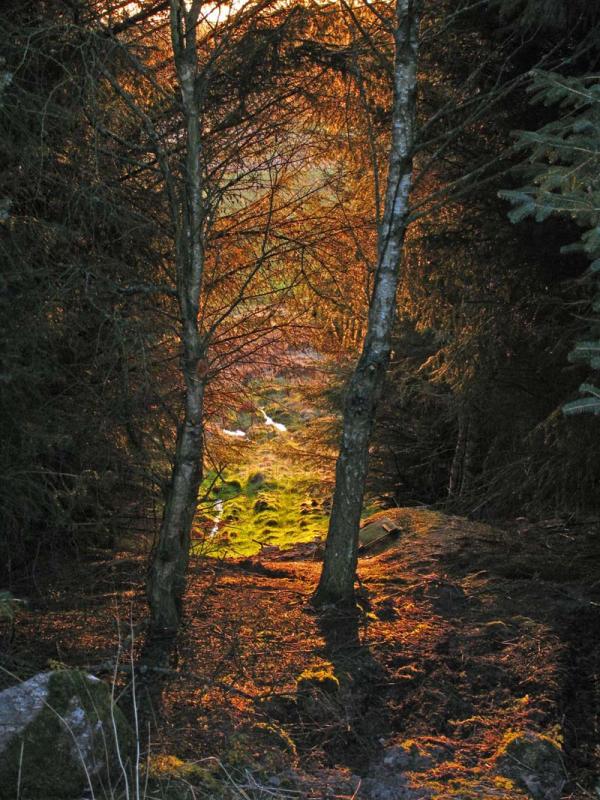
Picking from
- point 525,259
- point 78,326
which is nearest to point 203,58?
point 78,326

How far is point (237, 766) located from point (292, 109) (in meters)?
5.35

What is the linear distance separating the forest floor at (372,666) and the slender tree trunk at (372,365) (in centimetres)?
41

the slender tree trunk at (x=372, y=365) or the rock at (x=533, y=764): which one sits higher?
the slender tree trunk at (x=372, y=365)

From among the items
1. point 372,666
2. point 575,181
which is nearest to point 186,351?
point 372,666

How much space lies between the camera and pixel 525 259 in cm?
732

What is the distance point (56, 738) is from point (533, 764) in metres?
2.50

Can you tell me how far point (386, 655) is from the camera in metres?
5.71

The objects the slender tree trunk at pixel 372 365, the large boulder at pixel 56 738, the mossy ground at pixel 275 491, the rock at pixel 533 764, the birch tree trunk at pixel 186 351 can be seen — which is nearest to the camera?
the large boulder at pixel 56 738

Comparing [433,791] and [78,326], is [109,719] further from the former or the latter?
[78,326]

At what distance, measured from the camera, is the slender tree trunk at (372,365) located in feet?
21.4

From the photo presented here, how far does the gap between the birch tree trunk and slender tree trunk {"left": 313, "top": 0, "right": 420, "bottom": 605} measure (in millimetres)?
1393

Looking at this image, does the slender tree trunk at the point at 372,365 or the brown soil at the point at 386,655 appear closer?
the brown soil at the point at 386,655

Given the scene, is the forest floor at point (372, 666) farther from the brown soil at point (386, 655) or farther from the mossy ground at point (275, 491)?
the mossy ground at point (275, 491)

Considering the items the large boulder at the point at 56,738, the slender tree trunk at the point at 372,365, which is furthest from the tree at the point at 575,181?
the large boulder at the point at 56,738
